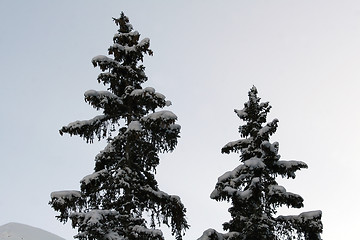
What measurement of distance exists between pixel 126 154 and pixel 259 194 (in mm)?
5531

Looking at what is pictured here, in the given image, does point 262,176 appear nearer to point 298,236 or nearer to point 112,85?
point 298,236

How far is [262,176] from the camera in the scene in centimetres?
1766

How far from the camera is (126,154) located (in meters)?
15.2

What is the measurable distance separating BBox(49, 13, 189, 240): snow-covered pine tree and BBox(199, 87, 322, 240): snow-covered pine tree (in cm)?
303

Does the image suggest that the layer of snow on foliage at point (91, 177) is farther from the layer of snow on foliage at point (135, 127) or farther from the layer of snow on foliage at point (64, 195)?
the layer of snow on foliage at point (135, 127)

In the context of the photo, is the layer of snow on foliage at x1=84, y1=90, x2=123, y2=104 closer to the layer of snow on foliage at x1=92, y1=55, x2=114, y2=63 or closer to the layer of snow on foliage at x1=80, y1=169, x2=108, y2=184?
the layer of snow on foliage at x1=92, y1=55, x2=114, y2=63

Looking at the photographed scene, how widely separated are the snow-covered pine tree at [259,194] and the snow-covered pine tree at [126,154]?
9.95 feet

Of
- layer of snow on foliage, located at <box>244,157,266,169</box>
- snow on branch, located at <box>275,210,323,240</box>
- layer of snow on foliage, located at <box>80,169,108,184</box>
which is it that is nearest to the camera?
layer of snow on foliage, located at <box>80,169,108,184</box>

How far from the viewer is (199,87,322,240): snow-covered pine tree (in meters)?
16.3

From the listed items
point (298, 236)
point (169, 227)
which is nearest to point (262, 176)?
point (298, 236)

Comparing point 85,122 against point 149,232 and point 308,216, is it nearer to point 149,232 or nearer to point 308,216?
point 149,232

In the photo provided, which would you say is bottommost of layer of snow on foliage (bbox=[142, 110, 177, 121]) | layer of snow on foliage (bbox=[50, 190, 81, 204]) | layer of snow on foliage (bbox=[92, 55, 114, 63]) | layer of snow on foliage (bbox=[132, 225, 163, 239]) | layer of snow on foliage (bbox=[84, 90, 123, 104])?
layer of snow on foliage (bbox=[132, 225, 163, 239])

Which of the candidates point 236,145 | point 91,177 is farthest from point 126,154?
point 236,145

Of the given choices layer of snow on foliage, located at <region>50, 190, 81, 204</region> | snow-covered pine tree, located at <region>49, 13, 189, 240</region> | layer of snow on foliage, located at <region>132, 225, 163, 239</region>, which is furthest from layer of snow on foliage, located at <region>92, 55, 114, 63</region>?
layer of snow on foliage, located at <region>132, 225, 163, 239</region>
